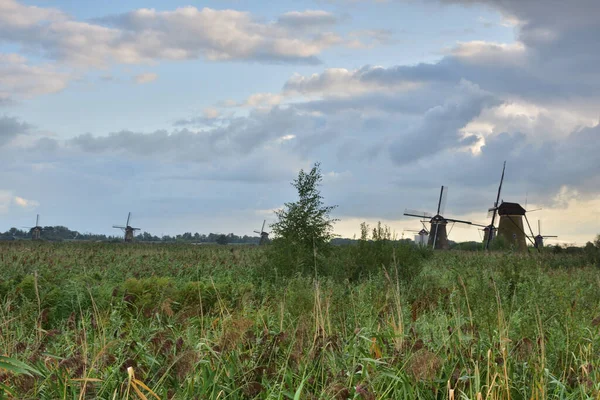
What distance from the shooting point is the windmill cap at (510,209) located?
54.4 metres

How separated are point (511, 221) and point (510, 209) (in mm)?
1262

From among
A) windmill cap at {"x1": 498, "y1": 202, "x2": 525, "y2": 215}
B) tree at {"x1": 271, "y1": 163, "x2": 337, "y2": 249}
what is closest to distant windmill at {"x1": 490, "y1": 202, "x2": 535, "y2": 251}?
windmill cap at {"x1": 498, "y1": 202, "x2": 525, "y2": 215}

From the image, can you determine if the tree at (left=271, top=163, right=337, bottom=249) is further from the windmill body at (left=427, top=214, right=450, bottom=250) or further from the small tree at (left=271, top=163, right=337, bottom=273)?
the windmill body at (left=427, top=214, right=450, bottom=250)

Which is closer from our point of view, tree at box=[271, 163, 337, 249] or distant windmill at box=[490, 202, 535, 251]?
tree at box=[271, 163, 337, 249]

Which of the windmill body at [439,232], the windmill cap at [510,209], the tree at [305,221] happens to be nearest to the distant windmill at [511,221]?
the windmill cap at [510,209]

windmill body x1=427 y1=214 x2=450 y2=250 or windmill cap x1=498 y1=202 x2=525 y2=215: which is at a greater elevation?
windmill cap x1=498 y1=202 x2=525 y2=215

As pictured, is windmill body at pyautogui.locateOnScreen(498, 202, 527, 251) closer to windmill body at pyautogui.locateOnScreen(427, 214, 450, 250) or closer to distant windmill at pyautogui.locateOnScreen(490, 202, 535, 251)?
distant windmill at pyautogui.locateOnScreen(490, 202, 535, 251)

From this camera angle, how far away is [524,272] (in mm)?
12445

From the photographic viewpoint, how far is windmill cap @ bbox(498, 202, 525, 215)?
54.4 m

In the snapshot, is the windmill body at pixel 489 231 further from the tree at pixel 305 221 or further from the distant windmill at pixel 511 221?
the tree at pixel 305 221

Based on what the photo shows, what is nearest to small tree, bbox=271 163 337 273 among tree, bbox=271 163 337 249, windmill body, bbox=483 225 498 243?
tree, bbox=271 163 337 249

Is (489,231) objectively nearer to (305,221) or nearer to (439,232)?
(439,232)

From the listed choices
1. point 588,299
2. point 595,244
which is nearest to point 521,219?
point 595,244

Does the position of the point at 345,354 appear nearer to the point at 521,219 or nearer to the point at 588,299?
the point at 588,299
